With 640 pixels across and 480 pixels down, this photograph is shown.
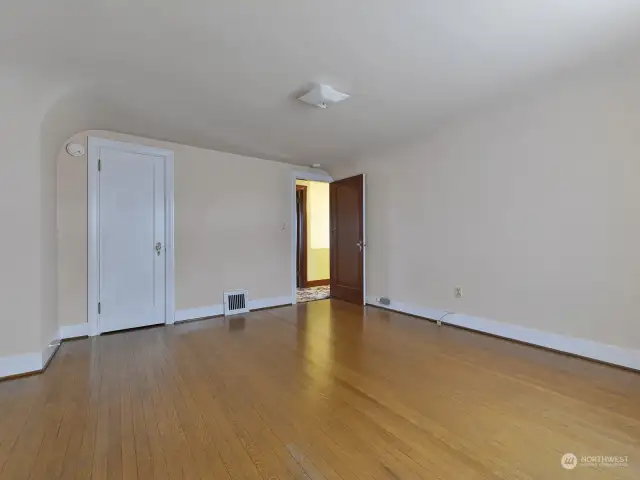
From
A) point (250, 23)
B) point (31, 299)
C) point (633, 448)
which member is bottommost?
point (633, 448)

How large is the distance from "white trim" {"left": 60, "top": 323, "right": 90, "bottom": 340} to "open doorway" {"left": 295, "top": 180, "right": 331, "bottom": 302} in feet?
12.7

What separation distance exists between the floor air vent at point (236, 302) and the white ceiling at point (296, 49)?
2371mm

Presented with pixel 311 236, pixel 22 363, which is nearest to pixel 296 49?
pixel 22 363

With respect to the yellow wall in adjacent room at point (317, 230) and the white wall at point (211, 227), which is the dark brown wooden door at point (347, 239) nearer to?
the white wall at point (211, 227)

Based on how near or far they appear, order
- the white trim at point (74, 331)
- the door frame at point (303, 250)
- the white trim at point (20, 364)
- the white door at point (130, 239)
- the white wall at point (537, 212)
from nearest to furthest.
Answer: the white trim at point (20, 364)
the white wall at point (537, 212)
the white trim at point (74, 331)
the white door at point (130, 239)
the door frame at point (303, 250)

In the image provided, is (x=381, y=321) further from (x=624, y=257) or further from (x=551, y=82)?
(x=551, y=82)

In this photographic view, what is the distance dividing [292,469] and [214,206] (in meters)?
3.59

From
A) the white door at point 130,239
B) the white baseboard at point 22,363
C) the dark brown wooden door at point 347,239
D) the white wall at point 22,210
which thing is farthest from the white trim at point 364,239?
the white baseboard at point 22,363

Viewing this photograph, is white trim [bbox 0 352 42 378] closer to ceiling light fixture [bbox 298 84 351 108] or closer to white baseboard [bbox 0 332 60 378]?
white baseboard [bbox 0 332 60 378]

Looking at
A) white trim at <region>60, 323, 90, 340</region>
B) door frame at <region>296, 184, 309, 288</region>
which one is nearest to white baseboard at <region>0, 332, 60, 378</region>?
white trim at <region>60, 323, 90, 340</region>

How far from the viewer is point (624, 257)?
2574mm

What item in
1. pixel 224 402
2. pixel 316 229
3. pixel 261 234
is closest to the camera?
pixel 224 402

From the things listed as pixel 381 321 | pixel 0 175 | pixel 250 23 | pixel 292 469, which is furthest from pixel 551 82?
pixel 0 175

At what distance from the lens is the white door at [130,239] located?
3.68 metres
